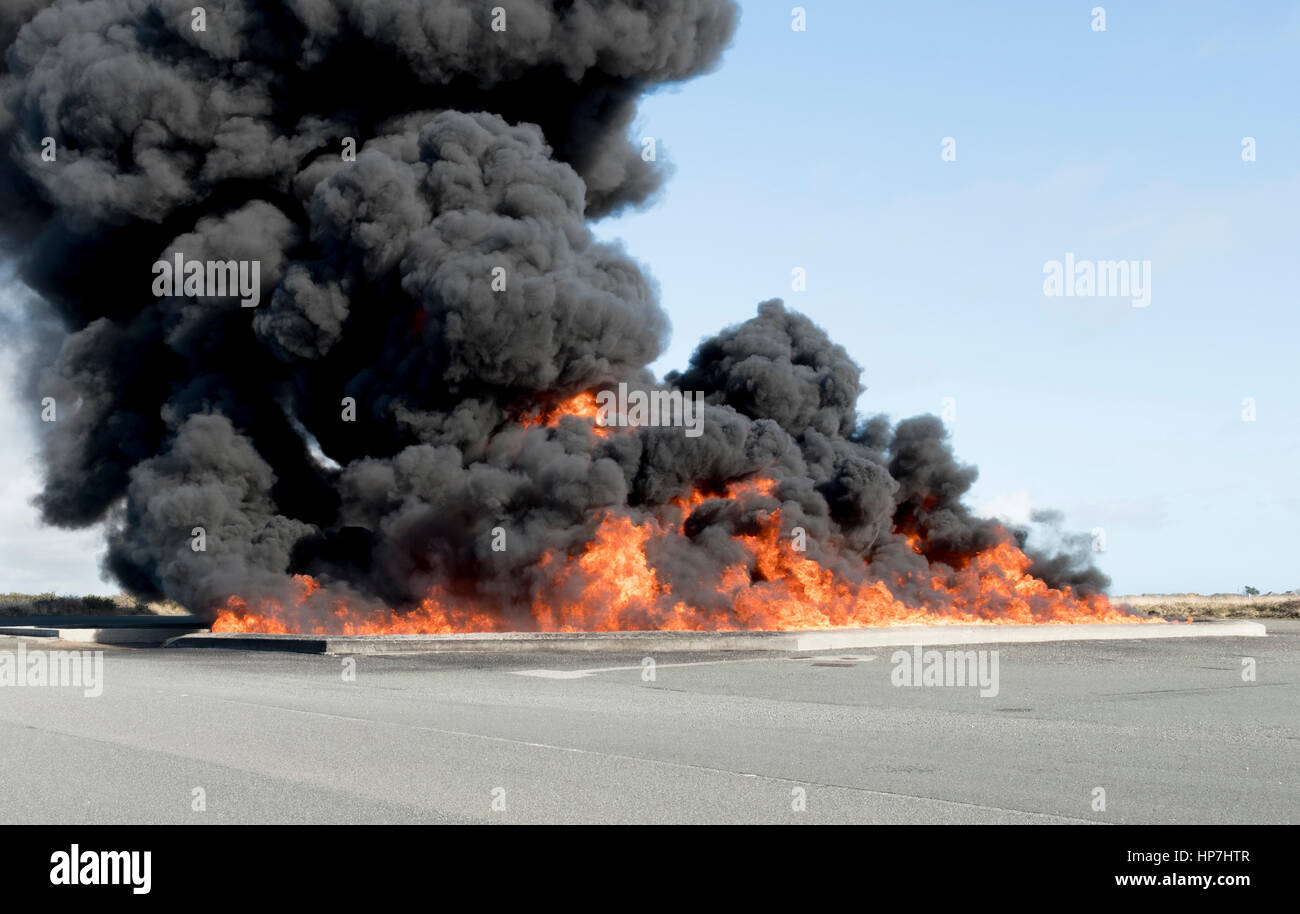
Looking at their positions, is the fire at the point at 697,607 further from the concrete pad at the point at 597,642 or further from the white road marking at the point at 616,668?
the white road marking at the point at 616,668

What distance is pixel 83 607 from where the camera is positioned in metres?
53.6

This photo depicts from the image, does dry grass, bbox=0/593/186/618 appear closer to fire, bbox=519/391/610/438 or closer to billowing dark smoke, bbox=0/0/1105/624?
billowing dark smoke, bbox=0/0/1105/624

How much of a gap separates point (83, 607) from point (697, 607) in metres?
37.1

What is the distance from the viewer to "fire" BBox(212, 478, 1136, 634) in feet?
86.0

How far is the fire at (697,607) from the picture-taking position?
26203 millimetres

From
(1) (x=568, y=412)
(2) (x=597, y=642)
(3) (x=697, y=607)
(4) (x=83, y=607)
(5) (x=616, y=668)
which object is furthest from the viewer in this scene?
(4) (x=83, y=607)

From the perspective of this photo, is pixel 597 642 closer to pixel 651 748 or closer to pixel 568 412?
pixel 568 412

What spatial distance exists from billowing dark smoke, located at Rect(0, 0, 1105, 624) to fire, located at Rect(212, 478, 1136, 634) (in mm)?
367

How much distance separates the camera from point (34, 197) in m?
35.5

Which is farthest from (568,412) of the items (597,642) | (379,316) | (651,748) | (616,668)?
(651,748)

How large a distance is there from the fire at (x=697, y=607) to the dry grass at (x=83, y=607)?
22.4 meters

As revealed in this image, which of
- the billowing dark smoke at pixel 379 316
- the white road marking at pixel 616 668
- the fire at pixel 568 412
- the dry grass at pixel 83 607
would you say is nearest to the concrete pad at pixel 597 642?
the white road marking at pixel 616 668

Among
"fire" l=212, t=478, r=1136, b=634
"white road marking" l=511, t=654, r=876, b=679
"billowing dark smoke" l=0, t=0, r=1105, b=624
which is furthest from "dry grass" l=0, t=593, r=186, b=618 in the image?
"white road marking" l=511, t=654, r=876, b=679

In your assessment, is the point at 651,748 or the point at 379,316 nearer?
the point at 651,748
